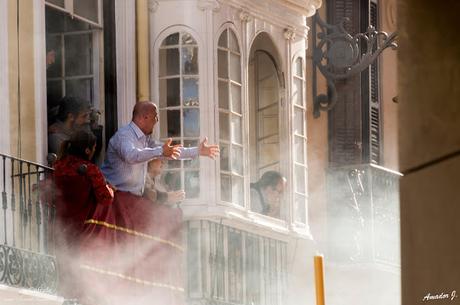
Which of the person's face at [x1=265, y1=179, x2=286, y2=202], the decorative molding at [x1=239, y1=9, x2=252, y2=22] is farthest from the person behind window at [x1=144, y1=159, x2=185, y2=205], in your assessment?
the person's face at [x1=265, y1=179, x2=286, y2=202]

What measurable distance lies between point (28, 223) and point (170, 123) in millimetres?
2804

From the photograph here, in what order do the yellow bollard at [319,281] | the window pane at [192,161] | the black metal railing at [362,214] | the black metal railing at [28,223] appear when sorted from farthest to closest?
the black metal railing at [362,214]
the window pane at [192,161]
the black metal railing at [28,223]
the yellow bollard at [319,281]

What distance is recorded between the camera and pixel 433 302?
181 inches

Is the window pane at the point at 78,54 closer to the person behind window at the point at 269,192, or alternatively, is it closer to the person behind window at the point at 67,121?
the person behind window at the point at 67,121

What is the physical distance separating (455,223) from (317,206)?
14462 mm

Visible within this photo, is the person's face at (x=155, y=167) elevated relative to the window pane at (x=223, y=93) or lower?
lower

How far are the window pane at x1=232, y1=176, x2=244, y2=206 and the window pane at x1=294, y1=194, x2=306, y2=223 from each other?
1261 mm

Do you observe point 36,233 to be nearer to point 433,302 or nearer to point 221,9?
point 221,9

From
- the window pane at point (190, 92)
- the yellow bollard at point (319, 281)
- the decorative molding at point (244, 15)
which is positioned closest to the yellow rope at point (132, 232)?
the window pane at point (190, 92)

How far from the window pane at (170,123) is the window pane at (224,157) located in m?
0.57

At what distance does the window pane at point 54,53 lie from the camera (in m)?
14.2

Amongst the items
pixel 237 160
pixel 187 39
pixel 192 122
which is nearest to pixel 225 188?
pixel 237 160

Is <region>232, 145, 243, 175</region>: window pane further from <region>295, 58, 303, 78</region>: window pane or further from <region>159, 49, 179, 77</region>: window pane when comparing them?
<region>295, 58, 303, 78</region>: window pane

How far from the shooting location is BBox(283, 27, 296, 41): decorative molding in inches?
688
